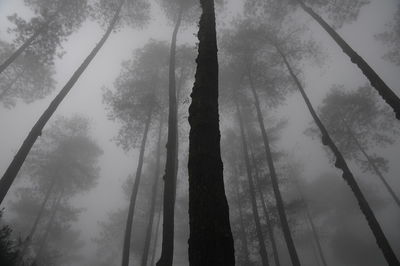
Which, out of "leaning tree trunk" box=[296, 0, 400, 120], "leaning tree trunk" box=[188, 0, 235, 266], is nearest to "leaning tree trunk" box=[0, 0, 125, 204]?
"leaning tree trunk" box=[188, 0, 235, 266]

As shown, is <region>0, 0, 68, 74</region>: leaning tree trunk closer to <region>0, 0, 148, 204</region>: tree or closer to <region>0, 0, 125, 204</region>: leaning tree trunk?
<region>0, 0, 148, 204</region>: tree

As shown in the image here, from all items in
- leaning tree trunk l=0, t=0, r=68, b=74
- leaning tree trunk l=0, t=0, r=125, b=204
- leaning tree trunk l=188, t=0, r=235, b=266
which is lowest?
leaning tree trunk l=188, t=0, r=235, b=266

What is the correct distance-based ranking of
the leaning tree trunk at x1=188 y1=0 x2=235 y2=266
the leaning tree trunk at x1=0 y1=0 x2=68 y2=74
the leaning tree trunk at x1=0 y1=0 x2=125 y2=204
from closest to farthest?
the leaning tree trunk at x1=188 y1=0 x2=235 y2=266
the leaning tree trunk at x1=0 y1=0 x2=125 y2=204
the leaning tree trunk at x1=0 y1=0 x2=68 y2=74

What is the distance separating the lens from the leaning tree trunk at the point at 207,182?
266cm

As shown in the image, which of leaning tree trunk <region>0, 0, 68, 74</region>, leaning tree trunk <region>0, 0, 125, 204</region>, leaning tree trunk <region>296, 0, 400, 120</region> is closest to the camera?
leaning tree trunk <region>296, 0, 400, 120</region>

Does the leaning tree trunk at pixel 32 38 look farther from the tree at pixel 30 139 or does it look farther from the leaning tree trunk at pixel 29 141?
the leaning tree trunk at pixel 29 141

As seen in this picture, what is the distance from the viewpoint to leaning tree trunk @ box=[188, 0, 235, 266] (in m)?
2.66

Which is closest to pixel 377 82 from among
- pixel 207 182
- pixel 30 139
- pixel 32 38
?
pixel 207 182

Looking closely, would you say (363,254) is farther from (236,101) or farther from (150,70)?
(150,70)

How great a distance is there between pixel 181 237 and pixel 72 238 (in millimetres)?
15701

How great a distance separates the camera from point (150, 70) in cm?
2377

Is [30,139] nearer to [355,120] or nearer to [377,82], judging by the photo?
[377,82]

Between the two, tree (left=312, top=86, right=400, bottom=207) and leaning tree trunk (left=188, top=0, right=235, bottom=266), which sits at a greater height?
tree (left=312, top=86, right=400, bottom=207)

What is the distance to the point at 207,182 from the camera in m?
3.14
